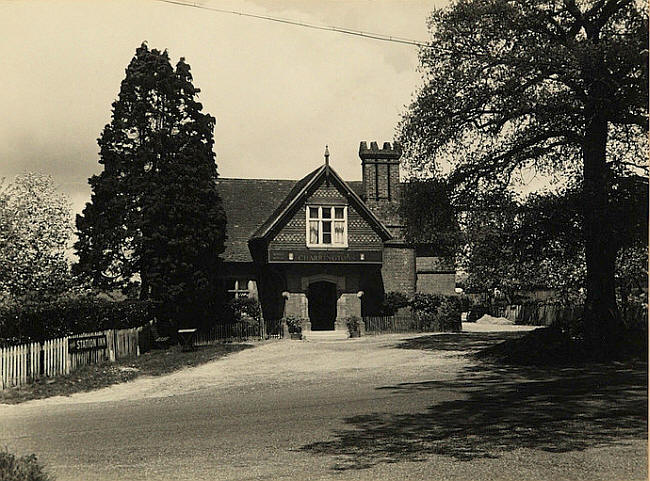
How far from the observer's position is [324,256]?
33969 mm

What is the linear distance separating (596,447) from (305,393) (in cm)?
737

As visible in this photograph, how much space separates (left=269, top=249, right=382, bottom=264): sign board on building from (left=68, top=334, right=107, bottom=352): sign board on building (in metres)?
12.3

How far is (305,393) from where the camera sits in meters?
15.4

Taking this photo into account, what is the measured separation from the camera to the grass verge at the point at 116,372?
16.5 m

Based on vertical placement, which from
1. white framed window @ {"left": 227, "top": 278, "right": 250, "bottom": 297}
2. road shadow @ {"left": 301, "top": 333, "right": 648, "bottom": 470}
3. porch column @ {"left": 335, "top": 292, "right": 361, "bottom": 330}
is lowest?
road shadow @ {"left": 301, "top": 333, "right": 648, "bottom": 470}

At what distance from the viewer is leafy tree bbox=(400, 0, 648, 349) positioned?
18453 millimetres

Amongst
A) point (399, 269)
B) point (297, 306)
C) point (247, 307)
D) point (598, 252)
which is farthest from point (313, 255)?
point (598, 252)

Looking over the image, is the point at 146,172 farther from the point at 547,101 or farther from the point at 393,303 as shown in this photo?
the point at 547,101

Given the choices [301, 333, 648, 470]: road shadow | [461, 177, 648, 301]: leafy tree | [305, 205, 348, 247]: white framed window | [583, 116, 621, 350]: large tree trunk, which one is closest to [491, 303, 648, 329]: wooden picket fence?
[305, 205, 348, 247]: white framed window

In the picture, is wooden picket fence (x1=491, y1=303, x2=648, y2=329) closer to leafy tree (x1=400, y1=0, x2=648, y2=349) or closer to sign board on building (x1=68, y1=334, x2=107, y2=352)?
leafy tree (x1=400, y1=0, x2=648, y2=349)

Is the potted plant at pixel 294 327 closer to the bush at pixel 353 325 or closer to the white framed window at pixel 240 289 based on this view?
the bush at pixel 353 325

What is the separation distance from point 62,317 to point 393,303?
2027 centimetres

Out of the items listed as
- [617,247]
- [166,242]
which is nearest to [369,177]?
[166,242]

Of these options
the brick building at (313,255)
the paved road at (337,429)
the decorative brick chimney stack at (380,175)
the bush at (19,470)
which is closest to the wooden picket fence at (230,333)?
the brick building at (313,255)
